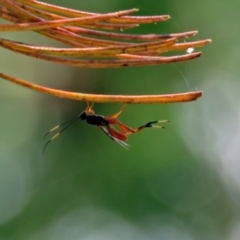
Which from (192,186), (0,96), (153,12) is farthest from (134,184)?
(153,12)

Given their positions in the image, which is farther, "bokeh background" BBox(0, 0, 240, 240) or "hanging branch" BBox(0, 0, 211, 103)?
"bokeh background" BBox(0, 0, 240, 240)

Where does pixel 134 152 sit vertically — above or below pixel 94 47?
below

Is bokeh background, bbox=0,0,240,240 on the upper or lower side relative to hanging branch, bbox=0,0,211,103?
lower

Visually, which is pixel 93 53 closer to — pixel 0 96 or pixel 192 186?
pixel 0 96

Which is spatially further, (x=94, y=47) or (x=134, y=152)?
(x=134, y=152)

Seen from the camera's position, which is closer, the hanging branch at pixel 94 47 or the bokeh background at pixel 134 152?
the hanging branch at pixel 94 47

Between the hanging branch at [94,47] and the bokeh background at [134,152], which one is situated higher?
the hanging branch at [94,47]

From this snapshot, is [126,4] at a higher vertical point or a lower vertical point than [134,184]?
higher

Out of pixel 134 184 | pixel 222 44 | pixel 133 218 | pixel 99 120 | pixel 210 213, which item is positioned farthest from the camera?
pixel 210 213
